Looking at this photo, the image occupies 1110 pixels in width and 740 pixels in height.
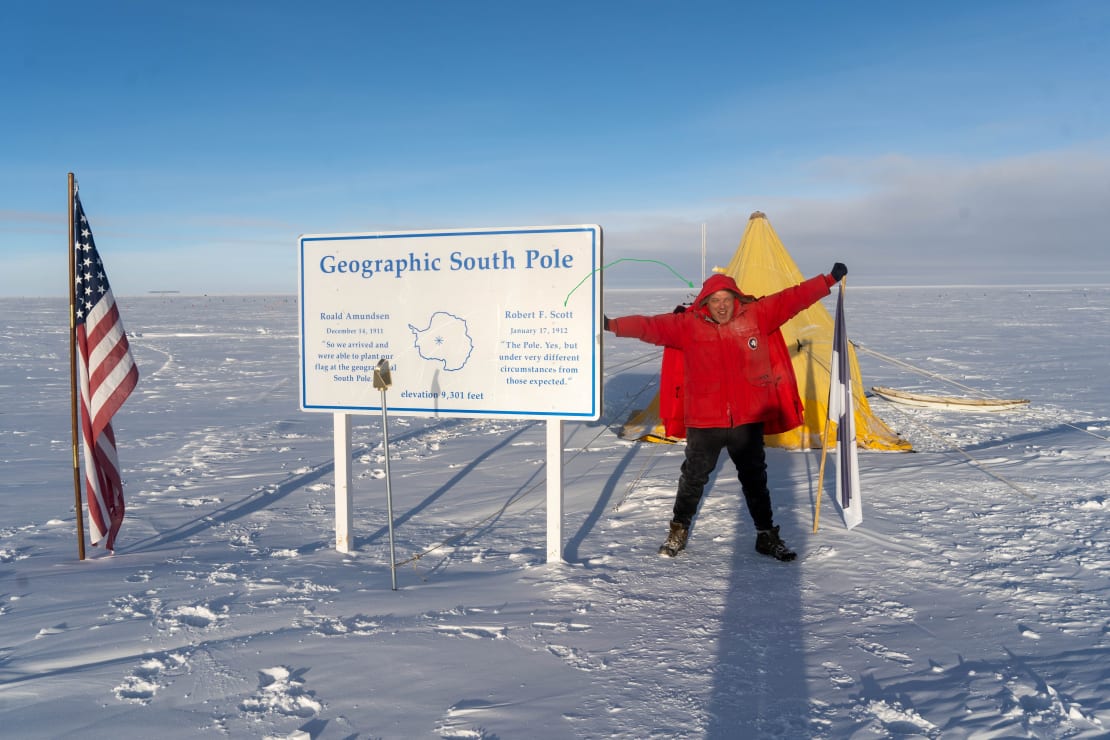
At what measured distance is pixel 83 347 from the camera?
463 centimetres

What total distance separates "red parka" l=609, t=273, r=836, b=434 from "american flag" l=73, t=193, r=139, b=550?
10.8 ft

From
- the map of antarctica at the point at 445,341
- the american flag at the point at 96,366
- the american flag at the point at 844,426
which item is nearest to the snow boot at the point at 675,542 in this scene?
the american flag at the point at 844,426

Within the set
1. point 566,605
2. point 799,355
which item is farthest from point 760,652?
point 799,355

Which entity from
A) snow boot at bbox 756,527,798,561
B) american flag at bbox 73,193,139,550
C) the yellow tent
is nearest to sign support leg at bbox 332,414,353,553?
american flag at bbox 73,193,139,550

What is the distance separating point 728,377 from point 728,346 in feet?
0.64

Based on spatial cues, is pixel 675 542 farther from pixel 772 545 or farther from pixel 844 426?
pixel 844 426

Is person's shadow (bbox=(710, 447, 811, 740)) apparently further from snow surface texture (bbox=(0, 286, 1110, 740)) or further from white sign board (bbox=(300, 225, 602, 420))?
white sign board (bbox=(300, 225, 602, 420))

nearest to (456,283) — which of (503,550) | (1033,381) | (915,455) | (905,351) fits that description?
(503,550)

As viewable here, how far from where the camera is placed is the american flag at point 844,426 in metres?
→ 4.80

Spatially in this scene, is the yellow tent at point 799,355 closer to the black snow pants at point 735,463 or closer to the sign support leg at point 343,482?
the black snow pants at point 735,463

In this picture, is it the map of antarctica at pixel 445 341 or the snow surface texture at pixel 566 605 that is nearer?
the snow surface texture at pixel 566 605

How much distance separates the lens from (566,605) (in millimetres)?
3801

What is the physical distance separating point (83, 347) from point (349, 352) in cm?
168

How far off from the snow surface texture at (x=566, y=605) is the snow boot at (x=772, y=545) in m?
0.10
